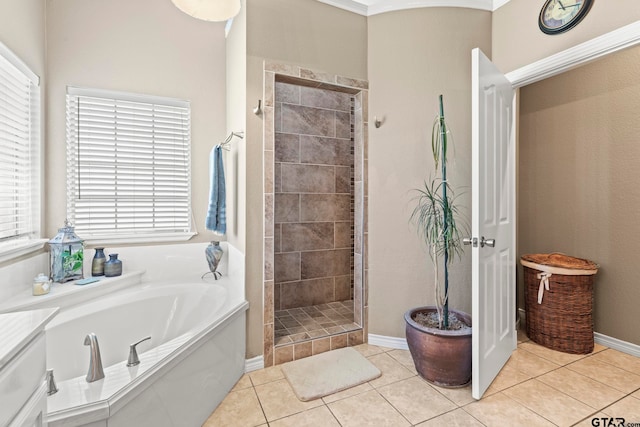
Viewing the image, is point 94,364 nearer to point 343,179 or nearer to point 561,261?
point 343,179

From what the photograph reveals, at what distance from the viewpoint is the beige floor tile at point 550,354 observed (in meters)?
2.31

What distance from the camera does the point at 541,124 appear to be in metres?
2.91

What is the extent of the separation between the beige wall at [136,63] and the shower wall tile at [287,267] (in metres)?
0.78

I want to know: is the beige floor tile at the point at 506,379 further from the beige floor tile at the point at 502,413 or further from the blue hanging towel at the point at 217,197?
the blue hanging towel at the point at 217,197

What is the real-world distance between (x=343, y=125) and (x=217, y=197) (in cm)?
170

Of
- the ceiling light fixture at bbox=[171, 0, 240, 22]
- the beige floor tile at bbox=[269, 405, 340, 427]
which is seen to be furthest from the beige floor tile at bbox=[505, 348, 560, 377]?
the ceiling light fixture at bbox=[171, 0, 240, 22]

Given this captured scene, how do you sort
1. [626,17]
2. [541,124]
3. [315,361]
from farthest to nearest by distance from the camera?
[541,124]
[315,361]
[626,17]

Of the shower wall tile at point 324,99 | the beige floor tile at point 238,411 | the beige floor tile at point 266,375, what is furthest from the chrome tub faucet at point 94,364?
the shower wall tile at point 324,99

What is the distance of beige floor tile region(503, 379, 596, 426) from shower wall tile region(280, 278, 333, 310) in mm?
1845

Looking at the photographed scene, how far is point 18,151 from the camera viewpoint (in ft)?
6.75

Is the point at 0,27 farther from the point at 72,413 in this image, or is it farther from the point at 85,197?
the point at 72,413

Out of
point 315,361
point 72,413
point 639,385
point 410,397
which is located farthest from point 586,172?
point 72,413

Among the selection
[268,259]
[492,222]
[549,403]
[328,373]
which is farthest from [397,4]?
[549,403]

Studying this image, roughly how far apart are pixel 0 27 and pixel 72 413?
2.07 meters
